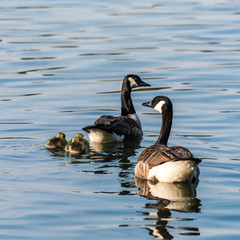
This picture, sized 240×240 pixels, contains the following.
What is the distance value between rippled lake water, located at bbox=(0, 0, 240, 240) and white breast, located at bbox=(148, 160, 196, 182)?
15 cm

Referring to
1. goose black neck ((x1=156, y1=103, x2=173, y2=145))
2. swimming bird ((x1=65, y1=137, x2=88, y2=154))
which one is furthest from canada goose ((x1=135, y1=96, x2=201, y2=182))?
swimming bird ((x1=65, y1=137, x2=88, y2=154))

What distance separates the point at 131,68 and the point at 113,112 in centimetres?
492

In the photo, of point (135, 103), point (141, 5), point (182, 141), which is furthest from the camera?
point (141, 5)

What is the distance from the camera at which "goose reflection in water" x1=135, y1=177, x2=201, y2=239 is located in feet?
30.8

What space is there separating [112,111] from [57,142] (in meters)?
4.10

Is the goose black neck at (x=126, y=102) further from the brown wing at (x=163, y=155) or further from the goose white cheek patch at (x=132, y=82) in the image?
the brown wing at (x=163, y=155)

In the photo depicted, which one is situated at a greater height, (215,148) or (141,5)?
(141,5)

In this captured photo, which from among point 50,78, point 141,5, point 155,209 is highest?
point 141,5

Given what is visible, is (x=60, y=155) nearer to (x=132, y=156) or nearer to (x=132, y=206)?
(x=132, y=156)

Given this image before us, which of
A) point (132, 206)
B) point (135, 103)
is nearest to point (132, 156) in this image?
point (132, 206)

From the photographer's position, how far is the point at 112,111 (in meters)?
18.0

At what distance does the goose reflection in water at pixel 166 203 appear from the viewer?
940 centimetres

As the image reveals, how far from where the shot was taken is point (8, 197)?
10.8 m

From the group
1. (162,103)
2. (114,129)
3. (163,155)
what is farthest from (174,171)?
(114,129)
